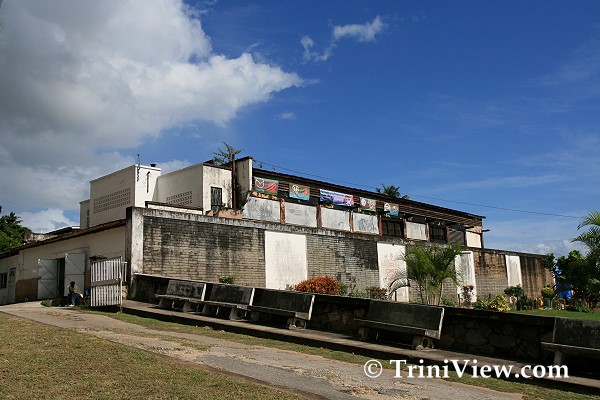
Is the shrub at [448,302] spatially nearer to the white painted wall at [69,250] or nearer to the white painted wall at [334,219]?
the white painted wall at [334,219]

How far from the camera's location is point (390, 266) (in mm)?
28922

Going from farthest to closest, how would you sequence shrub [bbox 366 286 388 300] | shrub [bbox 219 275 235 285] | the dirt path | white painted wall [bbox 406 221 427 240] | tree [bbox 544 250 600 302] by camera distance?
white painted wall [bbox 406 221 427 240]
shrub [bbox 366 286 388 300]
shrub [bbox 219 275 235 285]
tree [bbox 544 250 600 302]
the dirt path

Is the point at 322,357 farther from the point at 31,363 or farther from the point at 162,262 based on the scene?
the point at 162,262

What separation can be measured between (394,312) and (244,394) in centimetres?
525

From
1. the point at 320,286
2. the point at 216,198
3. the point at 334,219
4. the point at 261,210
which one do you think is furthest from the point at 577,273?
the point at 216,198

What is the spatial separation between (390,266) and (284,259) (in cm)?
750

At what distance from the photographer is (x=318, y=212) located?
114 ft

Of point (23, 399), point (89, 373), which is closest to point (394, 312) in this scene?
point (89, 373)

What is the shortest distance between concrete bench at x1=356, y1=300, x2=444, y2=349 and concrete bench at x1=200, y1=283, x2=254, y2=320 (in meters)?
3.50

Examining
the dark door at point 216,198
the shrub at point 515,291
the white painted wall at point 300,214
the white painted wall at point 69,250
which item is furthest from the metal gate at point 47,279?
the shrub at point 515,291

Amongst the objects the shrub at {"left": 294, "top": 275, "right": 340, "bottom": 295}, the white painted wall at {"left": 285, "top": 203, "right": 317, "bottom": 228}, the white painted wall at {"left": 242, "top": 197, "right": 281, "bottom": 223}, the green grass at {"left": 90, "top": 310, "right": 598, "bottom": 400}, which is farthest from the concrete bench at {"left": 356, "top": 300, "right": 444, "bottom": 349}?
the white painted wall at {"left": 285, "top": 203, "right": 317, "bottom": 228}

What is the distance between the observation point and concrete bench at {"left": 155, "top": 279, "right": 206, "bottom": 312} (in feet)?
49.2

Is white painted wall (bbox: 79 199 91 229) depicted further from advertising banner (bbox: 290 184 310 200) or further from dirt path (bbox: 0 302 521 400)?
dirt path (bbox: 0 302 521 400)

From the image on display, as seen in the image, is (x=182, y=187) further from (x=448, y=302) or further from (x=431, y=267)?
(x=431, y=267)
